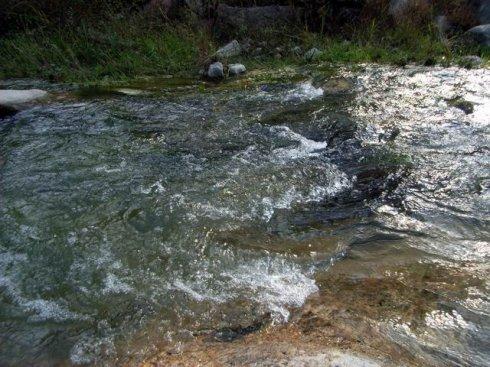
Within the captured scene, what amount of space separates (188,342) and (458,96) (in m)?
4.46

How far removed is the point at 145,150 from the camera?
430 cm

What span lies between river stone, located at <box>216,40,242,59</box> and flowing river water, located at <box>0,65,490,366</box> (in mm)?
2573

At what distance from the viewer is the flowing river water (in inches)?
87.9

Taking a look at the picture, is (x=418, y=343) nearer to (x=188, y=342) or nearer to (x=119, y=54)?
(x=188, y=342)

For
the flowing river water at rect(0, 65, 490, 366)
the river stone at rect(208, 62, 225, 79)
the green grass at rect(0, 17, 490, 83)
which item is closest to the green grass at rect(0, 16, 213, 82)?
the green grass at rect(0, 17, 490, 83)

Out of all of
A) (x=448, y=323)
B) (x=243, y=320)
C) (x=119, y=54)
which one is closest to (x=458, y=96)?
(x=448, y=323)

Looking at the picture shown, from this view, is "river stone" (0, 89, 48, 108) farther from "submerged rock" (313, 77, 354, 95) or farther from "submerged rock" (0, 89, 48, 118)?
"submerged rock" (313, 77, 354, 95)

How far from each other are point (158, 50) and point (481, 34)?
5.39 metres

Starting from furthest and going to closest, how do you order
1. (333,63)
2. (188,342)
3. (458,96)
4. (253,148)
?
(333,63) < (458,96) < (253,148) < (188,342)

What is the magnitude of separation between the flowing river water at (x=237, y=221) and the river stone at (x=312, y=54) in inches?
81.1

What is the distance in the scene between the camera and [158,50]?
25.8 feet

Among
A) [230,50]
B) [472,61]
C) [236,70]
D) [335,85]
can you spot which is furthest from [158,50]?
[472,61]

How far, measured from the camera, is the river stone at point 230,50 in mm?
7628

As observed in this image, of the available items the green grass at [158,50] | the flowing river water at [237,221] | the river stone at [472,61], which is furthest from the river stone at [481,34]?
the flowing river water at [237,221]
